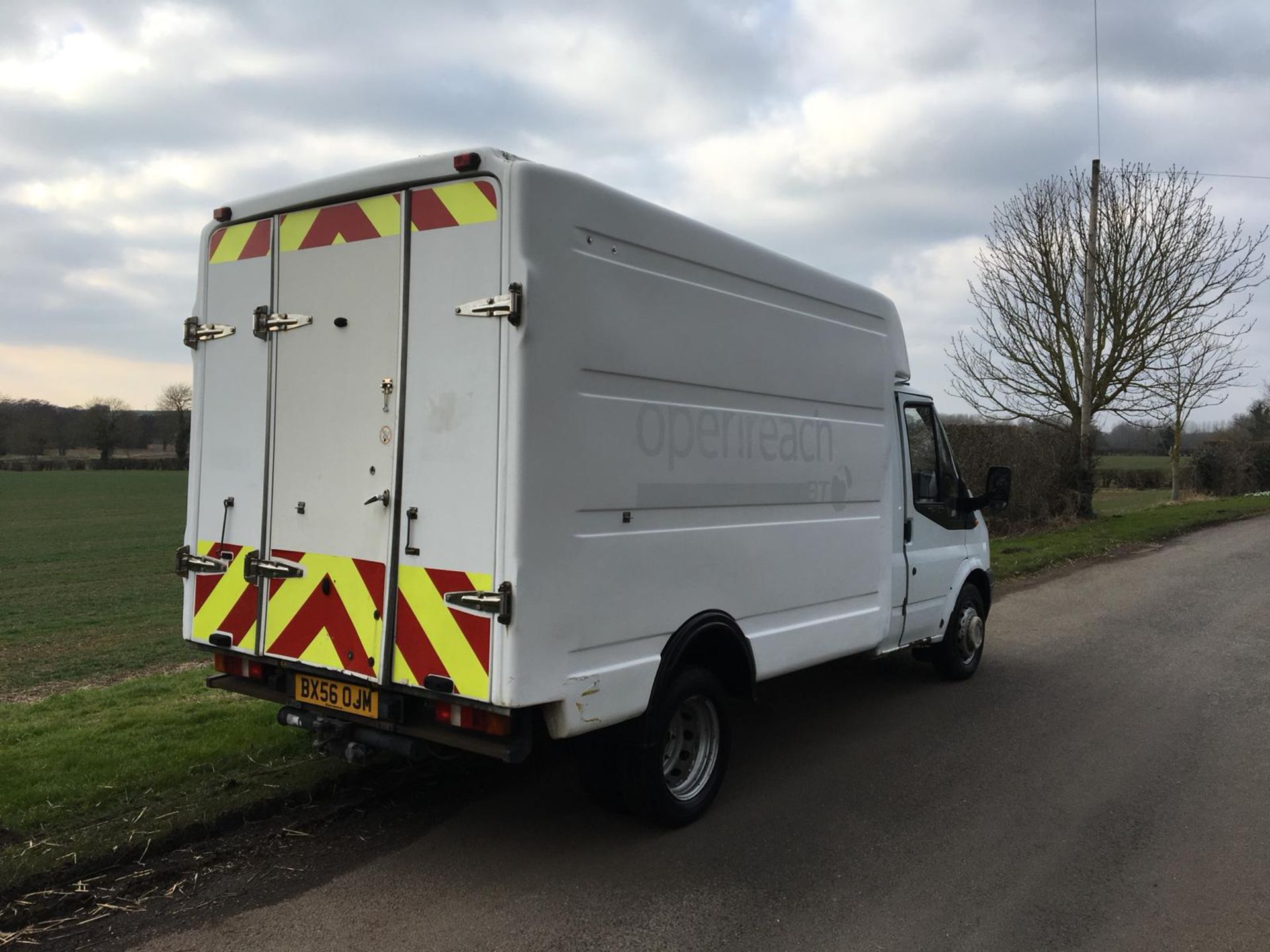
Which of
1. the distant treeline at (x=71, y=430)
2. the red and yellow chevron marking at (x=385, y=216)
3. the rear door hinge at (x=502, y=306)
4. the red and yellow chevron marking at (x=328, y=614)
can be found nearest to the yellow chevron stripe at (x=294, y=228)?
the red and yellow chevron marking at (x=385, y=216)

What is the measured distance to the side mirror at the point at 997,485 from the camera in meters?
6.43

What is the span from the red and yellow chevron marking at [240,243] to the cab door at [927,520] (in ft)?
13.1

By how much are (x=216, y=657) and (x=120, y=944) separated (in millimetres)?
1494

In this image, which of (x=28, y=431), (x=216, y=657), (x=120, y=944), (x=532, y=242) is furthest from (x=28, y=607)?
(x=28, y=431)

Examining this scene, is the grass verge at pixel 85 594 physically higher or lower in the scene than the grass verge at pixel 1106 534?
lower

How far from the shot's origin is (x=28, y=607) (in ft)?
46.2

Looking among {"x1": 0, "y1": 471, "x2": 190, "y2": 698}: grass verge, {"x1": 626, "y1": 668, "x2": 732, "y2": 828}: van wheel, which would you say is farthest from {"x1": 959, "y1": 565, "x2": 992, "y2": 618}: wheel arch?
{"x1": 0, "y1": 471, "x2": 190, "y2": 698}: grass verge

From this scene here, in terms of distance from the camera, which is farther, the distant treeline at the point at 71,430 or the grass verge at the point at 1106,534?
the distant treeline at the point at 71,430

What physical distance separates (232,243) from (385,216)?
3.44 feet

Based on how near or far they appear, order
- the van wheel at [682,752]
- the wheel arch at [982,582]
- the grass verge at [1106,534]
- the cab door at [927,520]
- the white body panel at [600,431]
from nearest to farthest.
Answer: the white body panel at [600,431]
the van wheel at [682,752]
the cab door at [927,520]
the wheel arch at [982,582]
the grass verge at [1106,534]

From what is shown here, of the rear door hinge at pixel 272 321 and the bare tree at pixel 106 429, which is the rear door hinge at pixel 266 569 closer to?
the rear door hinge at pixel 272 321

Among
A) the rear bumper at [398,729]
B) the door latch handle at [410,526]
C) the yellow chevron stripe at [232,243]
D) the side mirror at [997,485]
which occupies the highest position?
the yellow chevron stripe at [232,243]

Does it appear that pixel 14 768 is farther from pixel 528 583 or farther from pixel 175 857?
pixel 528 583

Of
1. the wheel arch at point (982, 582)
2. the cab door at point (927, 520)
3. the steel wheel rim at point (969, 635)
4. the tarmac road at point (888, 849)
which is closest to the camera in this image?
the tarmac road at point (888, 849)
